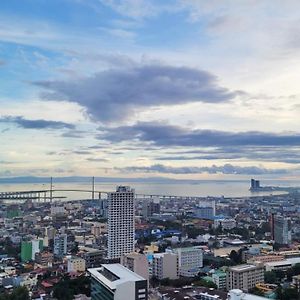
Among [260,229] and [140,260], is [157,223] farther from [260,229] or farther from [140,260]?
[140,260]

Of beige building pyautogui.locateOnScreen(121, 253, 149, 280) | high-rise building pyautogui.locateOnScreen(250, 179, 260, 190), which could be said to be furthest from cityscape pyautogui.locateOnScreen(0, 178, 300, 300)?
high-rise building pyautogui.locateOnScreen(250, 179, 260, 190)

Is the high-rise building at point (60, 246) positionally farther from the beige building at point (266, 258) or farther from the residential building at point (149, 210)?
the residential building at point (149, 210)

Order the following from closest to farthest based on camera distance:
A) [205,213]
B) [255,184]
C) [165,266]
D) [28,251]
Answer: [165,266] → [28,251] → [205,213] → [255,184]

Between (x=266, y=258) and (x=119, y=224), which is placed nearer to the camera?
(x=266, y=258)

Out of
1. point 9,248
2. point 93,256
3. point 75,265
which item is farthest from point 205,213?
point 75,265

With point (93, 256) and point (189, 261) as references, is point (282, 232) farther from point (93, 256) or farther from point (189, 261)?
point (93, 256)
